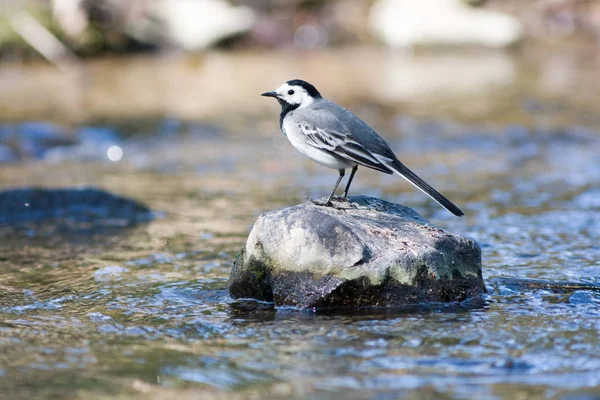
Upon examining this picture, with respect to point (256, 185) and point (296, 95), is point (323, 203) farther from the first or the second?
point (256, 185)

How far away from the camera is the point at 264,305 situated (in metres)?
6.25

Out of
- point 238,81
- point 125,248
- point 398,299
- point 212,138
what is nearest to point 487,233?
point 398,299

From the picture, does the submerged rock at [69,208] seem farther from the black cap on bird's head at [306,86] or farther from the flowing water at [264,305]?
the black cap on bird's head at [306,86]

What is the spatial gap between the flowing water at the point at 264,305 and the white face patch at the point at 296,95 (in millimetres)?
1539

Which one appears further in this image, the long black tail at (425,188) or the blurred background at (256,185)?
the long black tail at (425,188)

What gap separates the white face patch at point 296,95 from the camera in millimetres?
7059

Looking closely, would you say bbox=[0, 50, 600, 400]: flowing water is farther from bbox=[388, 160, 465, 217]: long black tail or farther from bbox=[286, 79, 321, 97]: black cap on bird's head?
bbox=[286, 79, 321, 97]: black cap on bird's head

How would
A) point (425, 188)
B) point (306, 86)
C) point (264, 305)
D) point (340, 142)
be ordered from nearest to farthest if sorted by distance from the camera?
point (264, 305) → point (425, 188) → point (340, 142) → point (306, 86)

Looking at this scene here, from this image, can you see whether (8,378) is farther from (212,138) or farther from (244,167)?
(212,138)

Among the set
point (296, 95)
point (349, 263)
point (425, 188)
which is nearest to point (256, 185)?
point (296, 95)

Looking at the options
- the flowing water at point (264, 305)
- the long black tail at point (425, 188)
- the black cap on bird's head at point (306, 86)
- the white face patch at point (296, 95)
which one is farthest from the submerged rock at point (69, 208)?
the long black tail at point (425, 188)

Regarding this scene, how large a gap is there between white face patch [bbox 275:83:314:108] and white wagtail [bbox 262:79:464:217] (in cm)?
9

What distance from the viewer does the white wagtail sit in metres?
6.41

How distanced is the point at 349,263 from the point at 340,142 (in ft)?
3.37
